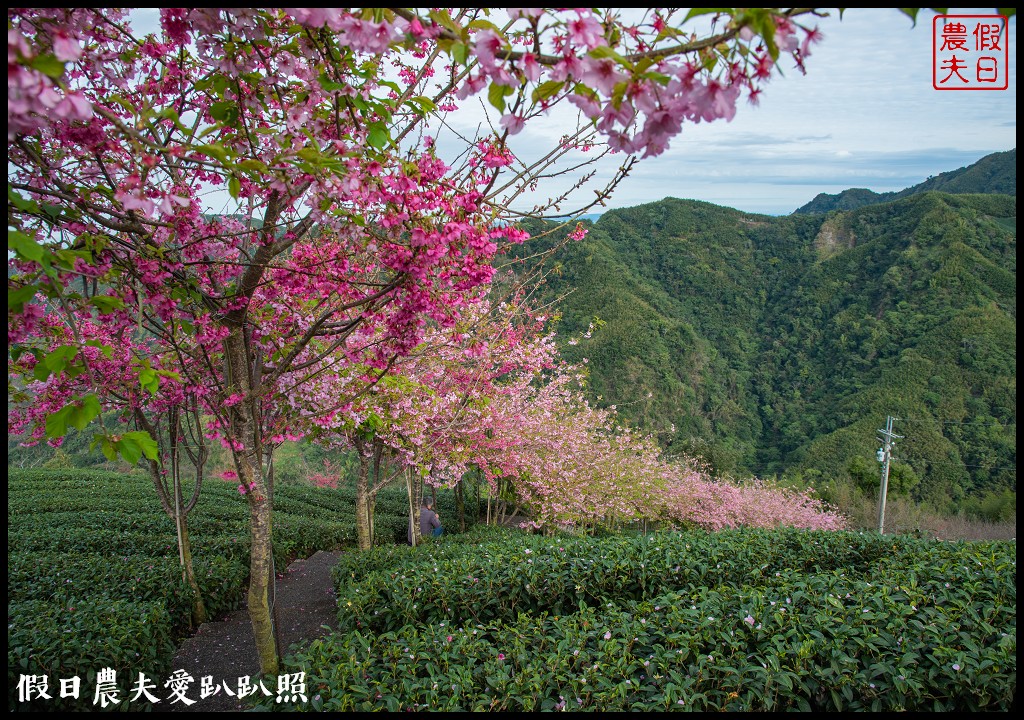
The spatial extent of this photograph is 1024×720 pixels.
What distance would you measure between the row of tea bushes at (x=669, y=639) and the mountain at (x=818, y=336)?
18.3 meters

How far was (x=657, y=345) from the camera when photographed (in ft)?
123

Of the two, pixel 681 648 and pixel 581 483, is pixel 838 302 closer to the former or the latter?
pixel 581 483

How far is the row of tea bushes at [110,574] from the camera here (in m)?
3.57

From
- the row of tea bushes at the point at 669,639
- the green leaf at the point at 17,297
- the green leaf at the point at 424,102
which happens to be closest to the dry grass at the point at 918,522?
the row of tea bushes at the point at 669,639

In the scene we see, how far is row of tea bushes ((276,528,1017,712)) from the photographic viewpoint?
8.44 ft

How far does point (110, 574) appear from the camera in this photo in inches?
209

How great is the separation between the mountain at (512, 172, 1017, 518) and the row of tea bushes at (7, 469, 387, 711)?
53.1 ft

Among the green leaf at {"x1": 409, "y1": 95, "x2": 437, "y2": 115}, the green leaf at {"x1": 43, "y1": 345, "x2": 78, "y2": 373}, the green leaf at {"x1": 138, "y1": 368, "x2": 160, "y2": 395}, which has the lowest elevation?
the green leaf at {"x1": 138, "y1": 368, "x2": 160, "y2": 395}

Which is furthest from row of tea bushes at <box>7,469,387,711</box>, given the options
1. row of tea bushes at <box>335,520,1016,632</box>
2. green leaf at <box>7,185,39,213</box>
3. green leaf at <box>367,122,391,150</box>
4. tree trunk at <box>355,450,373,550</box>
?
green leaf at <box>367,122,391,150</box>

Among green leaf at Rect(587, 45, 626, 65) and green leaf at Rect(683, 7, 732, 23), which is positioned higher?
green leaf at Rect(683, 7, 732, 23)

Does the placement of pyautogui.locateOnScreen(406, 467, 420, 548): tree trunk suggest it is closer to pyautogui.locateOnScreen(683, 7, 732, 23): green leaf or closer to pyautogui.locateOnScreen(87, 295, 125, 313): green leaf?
pyautogui.locateOnScreen(87, 295, 125, 313): green leaf

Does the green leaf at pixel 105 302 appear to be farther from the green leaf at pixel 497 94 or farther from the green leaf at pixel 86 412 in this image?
the green leaf at pixel 497 94

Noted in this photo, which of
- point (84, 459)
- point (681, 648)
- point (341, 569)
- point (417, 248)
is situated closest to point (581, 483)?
point (341, 569)

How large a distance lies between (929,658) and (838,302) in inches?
1914
